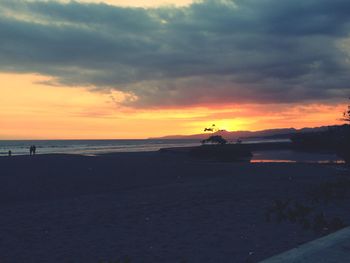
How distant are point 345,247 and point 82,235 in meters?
8.90

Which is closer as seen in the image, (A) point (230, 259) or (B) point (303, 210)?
(B) point (303, 210)

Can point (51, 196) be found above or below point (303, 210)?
below

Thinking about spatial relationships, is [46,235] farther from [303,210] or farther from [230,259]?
[303,210]

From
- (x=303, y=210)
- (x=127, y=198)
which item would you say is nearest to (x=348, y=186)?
(x=303, y=210)

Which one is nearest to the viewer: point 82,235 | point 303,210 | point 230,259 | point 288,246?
point 303,210

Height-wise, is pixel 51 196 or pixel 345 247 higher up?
pixel 345 247

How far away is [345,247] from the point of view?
3.69 meters

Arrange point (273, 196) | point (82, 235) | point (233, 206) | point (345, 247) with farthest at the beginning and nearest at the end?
1. point (273, 196)
2. point (233, 206)
3. point (82, 235)
4. point (345, 247)

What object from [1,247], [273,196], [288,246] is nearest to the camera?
[288,246]

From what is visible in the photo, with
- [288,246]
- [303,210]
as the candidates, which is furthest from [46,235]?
[303,210]

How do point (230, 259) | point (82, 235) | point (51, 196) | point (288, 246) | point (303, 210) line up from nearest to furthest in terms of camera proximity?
point (303, 210), point (230, 259), point (288, 246), point (82, 235), point (51, 196)

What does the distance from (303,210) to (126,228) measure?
6.24 metres

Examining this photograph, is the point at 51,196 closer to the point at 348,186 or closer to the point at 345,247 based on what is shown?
the point at 348,186

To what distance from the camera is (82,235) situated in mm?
11367
